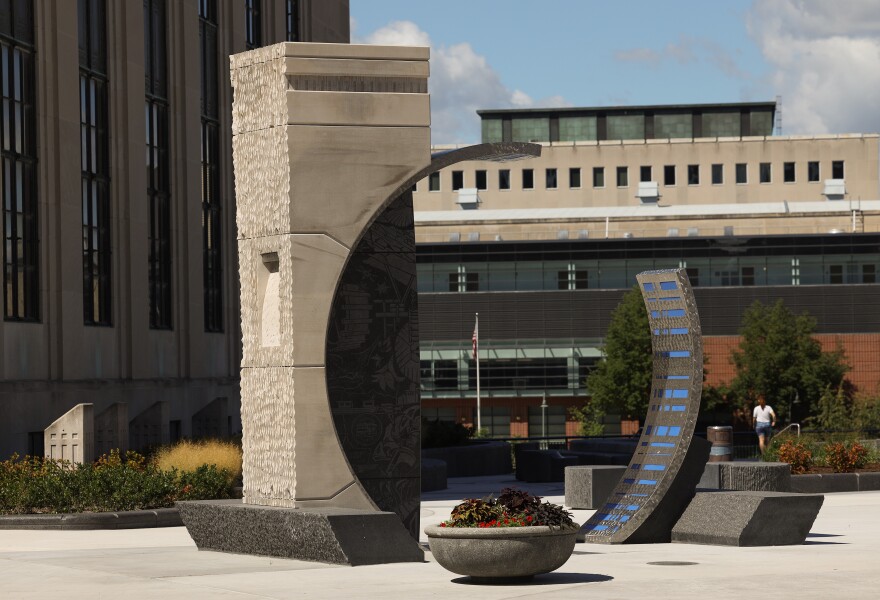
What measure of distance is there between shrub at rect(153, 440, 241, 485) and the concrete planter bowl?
41.1 feet

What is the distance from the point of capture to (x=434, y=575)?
16.2 m

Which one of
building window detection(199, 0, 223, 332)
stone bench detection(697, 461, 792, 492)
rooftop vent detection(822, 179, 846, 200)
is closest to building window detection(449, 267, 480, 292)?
rooftop vent detection(822, 179, 846, 200)

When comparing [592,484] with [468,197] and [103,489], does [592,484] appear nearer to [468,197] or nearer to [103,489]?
[103,489]

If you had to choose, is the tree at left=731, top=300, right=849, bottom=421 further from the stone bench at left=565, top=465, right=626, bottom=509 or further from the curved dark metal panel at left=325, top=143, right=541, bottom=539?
the curved dark metal panel at left=325, top=143, right=541, bottom=539

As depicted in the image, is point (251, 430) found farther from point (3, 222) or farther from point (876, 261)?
point (876, 261)

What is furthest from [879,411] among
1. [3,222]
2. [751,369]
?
[751,369]

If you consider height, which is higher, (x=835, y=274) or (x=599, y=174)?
(x=599, y=174)

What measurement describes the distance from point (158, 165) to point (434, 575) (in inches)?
1190

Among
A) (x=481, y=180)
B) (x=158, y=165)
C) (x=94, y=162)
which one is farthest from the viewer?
(x=481, y=180)

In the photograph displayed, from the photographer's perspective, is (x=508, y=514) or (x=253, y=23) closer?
(x=508, y=514)

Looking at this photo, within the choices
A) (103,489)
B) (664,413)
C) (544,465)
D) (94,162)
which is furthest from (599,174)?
(664,413)

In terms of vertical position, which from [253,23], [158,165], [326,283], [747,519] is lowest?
[747,519]

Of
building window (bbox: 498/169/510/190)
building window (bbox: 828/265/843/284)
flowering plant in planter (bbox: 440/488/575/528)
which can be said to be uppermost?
building window (bbox: 498/169/510/190)

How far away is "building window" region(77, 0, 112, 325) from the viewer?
129 feet
